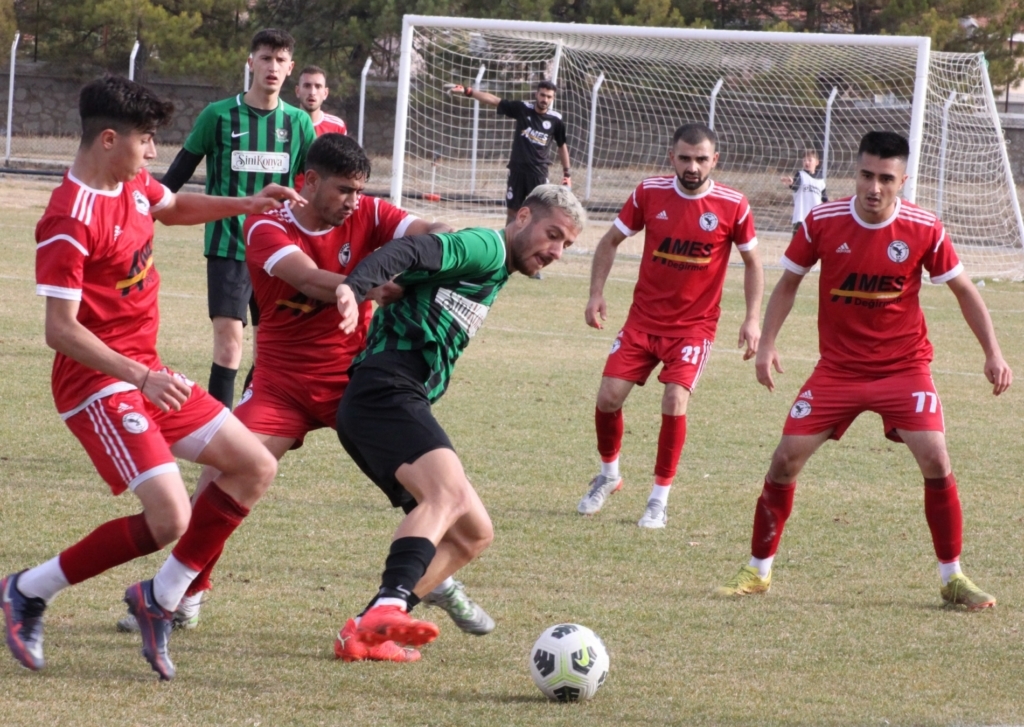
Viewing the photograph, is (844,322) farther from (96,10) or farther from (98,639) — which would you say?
(96,10)

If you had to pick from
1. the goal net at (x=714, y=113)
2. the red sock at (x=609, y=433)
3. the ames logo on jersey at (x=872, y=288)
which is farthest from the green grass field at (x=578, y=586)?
the goal net at (x=714, y=113)

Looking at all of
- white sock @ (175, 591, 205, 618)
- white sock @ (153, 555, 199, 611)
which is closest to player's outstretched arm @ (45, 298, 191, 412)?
white sock @ (153, 555, 199, 611)

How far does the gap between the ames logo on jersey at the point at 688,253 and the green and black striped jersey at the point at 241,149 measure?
190cm

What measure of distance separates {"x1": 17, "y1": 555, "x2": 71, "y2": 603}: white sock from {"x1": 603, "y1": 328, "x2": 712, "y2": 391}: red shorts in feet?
10.1

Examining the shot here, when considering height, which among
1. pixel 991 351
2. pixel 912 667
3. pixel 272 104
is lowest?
pixel 912 667

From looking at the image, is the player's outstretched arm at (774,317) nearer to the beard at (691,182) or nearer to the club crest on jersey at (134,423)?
the beard at (691,182)

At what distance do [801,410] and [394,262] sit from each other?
1.94 metres

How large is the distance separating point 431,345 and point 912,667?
1.87 meters

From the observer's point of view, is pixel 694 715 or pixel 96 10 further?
pixel 96 10

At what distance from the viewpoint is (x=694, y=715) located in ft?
11.9

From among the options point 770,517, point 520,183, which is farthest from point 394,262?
point 520,183

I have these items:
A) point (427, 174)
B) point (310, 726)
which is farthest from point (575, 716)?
point (427, 174)

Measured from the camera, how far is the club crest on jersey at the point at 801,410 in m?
4.91

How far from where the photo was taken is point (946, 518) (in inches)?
190
